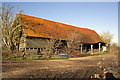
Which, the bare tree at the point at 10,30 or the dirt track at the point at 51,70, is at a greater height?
the bare tree at the point at 10,30

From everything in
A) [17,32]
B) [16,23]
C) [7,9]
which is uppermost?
[7,9]

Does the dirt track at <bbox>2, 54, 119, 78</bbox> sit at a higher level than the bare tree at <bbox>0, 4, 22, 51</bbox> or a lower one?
lower

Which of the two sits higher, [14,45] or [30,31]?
[30,31]

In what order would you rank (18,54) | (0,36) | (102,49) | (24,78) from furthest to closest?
(102,49) < (0,36) < (18,54) < (24,78)

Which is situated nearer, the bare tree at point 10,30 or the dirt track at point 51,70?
the dirt track at point 51,70

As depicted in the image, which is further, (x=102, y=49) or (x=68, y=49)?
(x=102, y=49)

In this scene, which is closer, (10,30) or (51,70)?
(51,70)

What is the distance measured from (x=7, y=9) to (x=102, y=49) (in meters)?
26.9

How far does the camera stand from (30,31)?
18703 mm

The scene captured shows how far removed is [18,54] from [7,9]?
8511 millimetres

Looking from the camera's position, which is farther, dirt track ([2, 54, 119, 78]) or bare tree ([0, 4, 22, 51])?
bare tree ([0, 4, 22, 51])

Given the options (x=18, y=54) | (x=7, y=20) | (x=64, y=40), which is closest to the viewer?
(x=18, y=54)

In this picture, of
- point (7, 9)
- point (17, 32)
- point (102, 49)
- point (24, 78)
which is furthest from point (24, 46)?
point (102, 49)

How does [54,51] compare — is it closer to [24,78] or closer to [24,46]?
[24,46]
